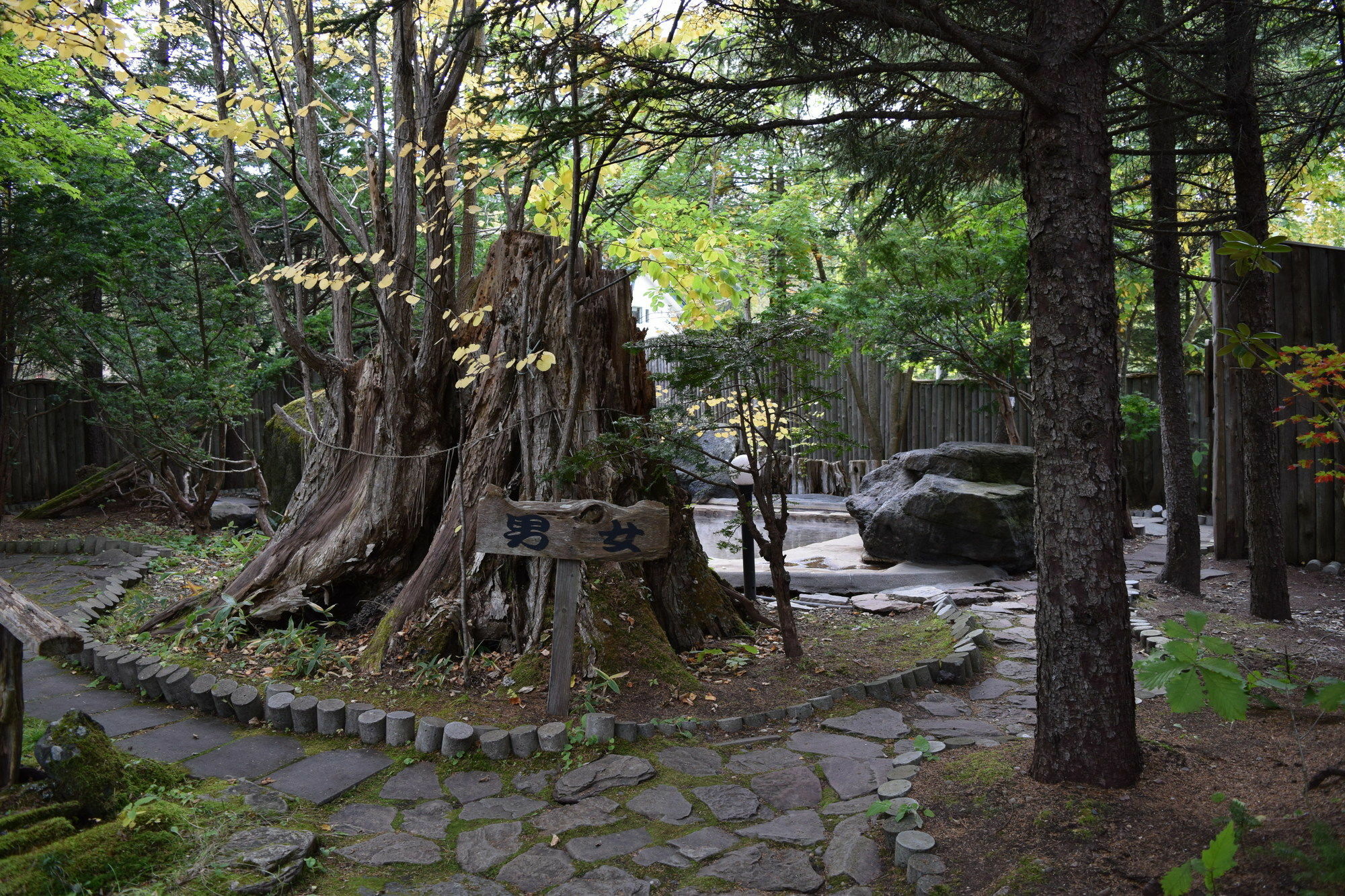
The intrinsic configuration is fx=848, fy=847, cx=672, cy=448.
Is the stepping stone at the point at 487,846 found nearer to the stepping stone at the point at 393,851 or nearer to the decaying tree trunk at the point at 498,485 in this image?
the stepping stone at the point at 393,851

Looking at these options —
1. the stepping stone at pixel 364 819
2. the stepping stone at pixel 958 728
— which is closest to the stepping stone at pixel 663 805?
the stepping stone at pixel 364 819

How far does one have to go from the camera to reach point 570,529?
14.1ft

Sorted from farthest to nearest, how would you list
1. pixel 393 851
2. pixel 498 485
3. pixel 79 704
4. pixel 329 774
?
1. pixel 498 485
2. pixel 79 704
3. pixel 329 774
4. pixel 393 851

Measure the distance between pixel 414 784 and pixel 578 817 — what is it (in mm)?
823

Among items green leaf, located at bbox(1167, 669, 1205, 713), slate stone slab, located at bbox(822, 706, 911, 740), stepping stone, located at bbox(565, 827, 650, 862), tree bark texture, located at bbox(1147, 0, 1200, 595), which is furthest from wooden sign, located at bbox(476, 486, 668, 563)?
tree bark texture, located at bbox(1147, 0, 1200, 595)

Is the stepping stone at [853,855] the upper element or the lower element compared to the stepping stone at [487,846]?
upper

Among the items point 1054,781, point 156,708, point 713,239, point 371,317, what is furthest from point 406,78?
point 371,317

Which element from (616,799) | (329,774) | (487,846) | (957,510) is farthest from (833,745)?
(957,510)

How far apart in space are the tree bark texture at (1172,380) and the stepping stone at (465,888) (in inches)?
224

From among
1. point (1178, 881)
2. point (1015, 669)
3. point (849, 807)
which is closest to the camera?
point (1178, 881)

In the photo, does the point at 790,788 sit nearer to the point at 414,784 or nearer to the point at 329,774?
the point at 414,784

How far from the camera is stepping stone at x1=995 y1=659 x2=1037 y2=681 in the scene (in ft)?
16.8

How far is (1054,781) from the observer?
311cm

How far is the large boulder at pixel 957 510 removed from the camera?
27.2 ft
